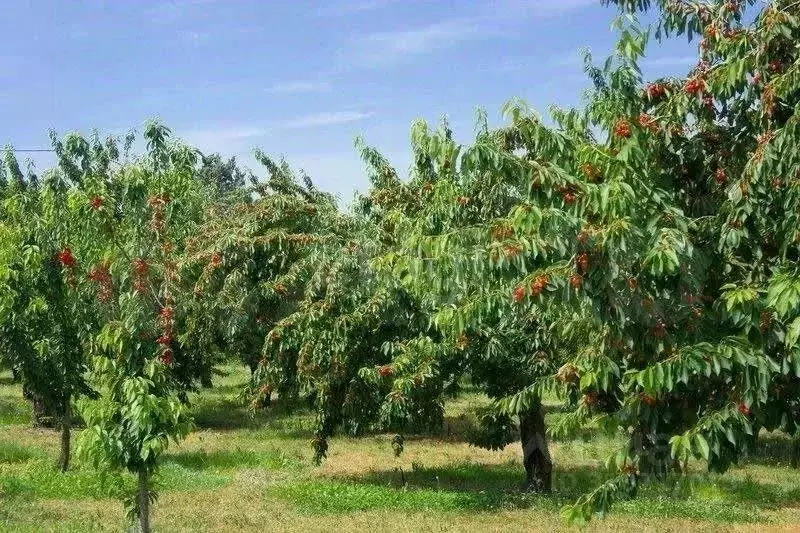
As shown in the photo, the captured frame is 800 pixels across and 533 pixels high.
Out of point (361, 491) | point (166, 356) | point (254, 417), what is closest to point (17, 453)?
point (361, 491)

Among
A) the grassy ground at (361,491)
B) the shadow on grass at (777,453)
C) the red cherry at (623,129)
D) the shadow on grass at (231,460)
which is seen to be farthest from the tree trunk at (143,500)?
the shadow on grass at (777,453)

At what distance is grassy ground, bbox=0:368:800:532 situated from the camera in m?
14.1

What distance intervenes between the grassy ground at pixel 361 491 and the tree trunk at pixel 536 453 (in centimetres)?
39

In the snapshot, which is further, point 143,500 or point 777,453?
point 777,453

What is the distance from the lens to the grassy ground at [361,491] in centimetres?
1408

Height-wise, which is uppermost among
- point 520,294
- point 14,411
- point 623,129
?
point 623,129

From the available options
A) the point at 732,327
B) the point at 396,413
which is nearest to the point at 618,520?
the point at 396,413

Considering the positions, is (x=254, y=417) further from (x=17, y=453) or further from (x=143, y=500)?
(x=143, y=500)

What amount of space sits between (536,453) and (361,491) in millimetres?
3400

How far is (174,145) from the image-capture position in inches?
468

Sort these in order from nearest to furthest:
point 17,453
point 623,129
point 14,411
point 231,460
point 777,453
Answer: point 623,129, point 17,453, point 231,460, point 777,453, point 14,411

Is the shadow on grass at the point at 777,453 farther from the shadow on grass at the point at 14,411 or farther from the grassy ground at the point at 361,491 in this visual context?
the shadow on grass at the point at 14,411

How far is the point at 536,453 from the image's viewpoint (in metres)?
17.6

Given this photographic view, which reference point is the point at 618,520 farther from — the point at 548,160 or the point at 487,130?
the point at 548,160
